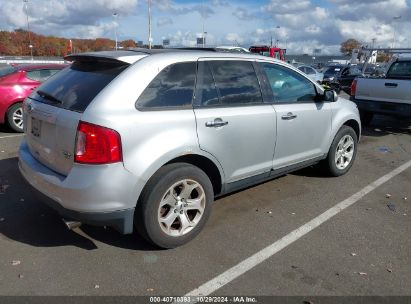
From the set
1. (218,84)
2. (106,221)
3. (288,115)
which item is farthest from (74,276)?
(288,115)

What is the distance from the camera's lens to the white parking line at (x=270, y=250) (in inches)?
124

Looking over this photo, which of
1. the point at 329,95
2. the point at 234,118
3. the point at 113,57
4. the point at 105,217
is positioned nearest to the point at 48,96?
the point at 113,57

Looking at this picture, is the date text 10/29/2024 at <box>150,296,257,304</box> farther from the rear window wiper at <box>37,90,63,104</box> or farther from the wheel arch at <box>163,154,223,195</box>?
the rear window wiper at <box>37,90,63,104</box>

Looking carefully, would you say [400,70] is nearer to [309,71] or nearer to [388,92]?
[388,92]

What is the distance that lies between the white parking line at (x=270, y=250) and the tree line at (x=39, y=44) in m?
63.5

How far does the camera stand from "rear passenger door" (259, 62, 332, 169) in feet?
15.0

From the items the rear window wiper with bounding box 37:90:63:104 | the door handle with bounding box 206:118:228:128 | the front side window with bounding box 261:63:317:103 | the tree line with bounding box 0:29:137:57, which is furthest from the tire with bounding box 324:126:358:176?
the tree line with bounding box 0:29:137:57

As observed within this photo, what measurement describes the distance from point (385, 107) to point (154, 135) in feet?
23.4

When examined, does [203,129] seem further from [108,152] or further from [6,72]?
[6,72]

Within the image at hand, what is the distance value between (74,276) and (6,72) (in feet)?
22.7

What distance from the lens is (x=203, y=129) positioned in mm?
3701

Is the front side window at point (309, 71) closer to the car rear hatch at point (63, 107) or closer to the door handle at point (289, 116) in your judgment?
the door handle at point (289, 116)

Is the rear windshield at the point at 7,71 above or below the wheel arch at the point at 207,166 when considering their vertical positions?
above

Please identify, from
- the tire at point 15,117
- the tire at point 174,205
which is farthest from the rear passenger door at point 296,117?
the tire at point 15,117
